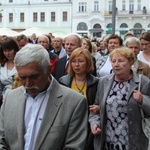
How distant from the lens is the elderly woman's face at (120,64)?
3873 millimetres

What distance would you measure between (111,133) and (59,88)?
1.23 meters

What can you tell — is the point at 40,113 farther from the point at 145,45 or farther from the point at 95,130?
the point at 145,45

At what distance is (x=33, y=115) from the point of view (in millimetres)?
2748

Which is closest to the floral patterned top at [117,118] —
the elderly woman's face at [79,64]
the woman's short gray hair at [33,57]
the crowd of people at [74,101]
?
the crowd of people at [74,101]

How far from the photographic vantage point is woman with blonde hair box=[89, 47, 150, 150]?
3766mm

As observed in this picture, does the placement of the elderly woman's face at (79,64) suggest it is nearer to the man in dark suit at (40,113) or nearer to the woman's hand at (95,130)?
the woman's hand at (95,130)

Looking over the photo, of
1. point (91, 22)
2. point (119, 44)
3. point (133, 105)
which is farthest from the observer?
point (91, 22)

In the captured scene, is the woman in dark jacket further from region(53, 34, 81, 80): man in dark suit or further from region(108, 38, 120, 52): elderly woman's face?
region(108, 38, 120, 52): elderly woman's face

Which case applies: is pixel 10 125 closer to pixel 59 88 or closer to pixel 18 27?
pixel 59 88

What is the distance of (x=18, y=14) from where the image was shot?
64.2 meters

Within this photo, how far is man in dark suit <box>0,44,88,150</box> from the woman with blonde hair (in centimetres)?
104

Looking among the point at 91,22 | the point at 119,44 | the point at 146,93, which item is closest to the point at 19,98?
the point at 146,93

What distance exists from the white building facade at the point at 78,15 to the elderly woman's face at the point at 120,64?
172ft

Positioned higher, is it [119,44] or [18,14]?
[18,14]
